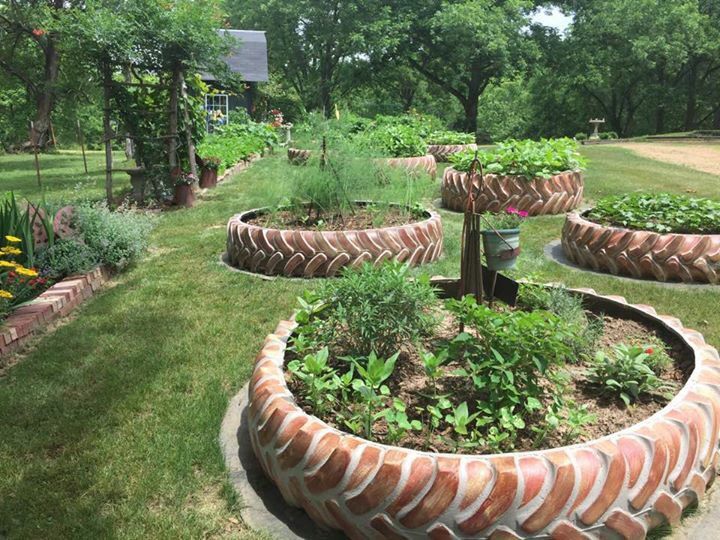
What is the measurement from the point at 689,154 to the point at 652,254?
13570mm

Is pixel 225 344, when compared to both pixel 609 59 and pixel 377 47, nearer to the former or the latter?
pixel 377 47

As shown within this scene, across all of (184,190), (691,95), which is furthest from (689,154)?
(691,95)

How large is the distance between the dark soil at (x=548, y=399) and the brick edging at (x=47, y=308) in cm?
217

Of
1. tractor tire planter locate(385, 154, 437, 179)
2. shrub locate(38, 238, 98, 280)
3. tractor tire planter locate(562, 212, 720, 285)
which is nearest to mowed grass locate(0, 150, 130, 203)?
shrub locate(38, 238, 98, 280)

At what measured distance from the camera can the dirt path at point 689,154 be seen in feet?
43.9

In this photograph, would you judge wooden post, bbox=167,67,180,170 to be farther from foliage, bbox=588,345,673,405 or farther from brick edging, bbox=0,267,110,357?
foliage, bbox=588,345,673,405

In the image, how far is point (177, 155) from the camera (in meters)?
9.46

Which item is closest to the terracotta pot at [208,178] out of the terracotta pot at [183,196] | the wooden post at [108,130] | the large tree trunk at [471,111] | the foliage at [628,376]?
the terracotta pot at [183,196]

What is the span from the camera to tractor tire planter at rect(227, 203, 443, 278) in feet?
17.0

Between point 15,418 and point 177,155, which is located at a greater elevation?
point 177,155

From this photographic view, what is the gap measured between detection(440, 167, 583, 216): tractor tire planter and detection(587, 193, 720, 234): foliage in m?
1.65

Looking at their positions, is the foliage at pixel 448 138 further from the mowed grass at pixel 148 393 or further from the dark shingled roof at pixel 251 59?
the dark shingled roof at pixel 251 59

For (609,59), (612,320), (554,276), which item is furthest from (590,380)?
(609,59)

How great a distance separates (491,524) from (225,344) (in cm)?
248
